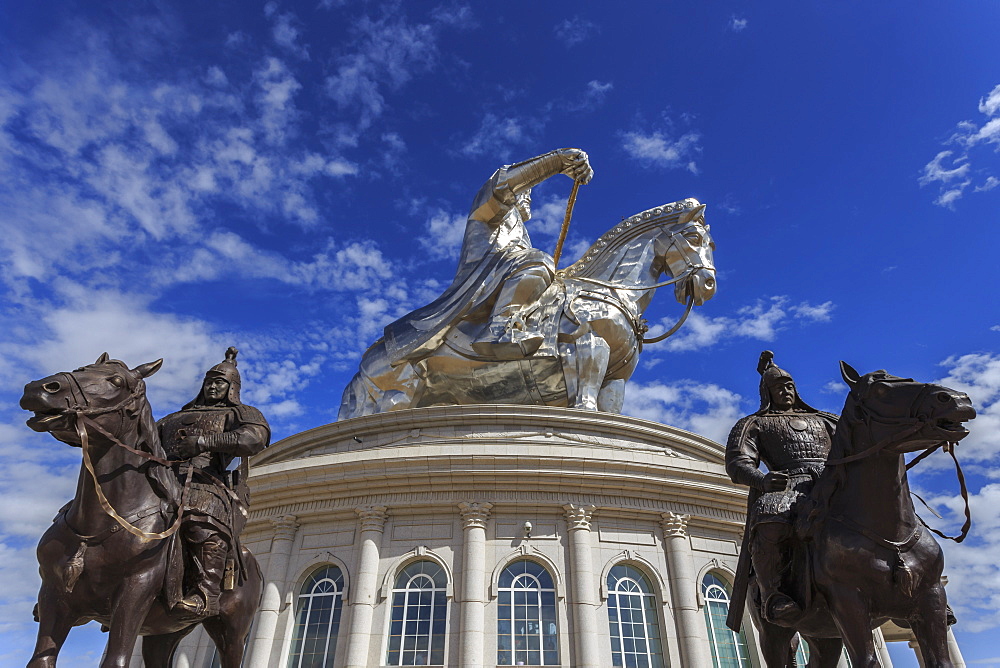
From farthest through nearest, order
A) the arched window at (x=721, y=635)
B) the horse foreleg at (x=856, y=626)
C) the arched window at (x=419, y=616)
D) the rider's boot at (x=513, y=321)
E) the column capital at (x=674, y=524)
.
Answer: the rider's boot at (x=513, y=321) < the column capital at (x=674, y=524) < the arched window at (x=721, y=635) < the arched window at (x=419, y=616) < the horse foreleg at (x=856, y=626)

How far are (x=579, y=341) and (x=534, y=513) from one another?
21.9 ft

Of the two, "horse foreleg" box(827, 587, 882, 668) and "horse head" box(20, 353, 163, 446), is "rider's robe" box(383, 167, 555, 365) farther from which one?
"horse foreleg" box(827, 587, 882, 668)

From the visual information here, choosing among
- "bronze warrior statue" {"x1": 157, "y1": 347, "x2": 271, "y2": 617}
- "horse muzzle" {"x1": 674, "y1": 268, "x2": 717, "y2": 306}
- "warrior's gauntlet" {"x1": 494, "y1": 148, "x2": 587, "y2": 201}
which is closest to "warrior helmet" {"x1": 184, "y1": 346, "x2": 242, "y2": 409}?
"bronze warrior statue" {"x1": 157, "y1": 347, "x2": 271, "y2": 617}

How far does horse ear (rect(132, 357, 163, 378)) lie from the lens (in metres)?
5.51

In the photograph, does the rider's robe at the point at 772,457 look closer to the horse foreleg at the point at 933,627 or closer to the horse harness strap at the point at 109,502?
the horse foreleg at the point at 933,627

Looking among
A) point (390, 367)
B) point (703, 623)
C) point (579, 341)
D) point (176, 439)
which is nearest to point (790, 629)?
point (176, 439)

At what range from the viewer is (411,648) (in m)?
11.5

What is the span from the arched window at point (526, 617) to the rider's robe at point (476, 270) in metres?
8.20

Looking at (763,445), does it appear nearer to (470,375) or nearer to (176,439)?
(176,439)

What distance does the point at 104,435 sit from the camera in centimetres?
500

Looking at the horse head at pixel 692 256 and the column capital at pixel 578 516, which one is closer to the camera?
the column capital at pixel 578 516

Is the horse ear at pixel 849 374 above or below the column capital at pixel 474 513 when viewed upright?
below

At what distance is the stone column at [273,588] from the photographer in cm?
1176

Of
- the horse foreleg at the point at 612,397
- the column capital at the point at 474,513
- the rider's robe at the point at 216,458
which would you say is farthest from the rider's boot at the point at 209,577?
the horse foreleg at the point at 612,397
